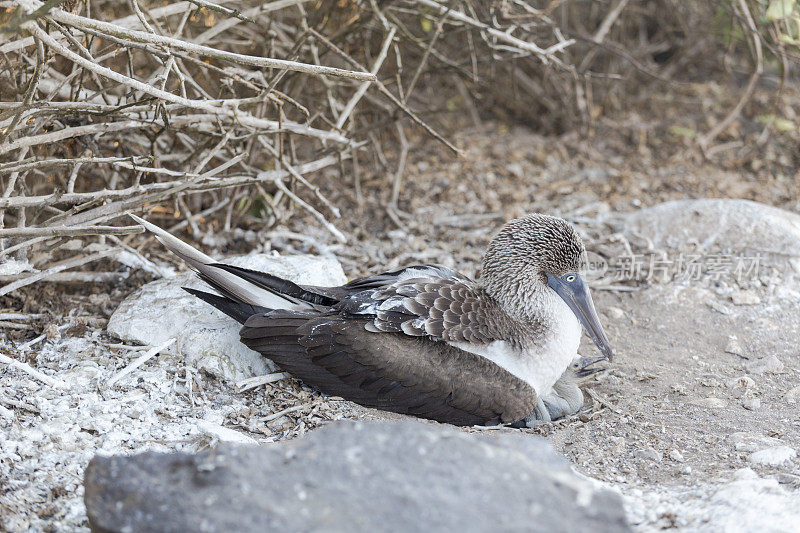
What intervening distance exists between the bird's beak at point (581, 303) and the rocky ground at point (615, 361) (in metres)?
0.35

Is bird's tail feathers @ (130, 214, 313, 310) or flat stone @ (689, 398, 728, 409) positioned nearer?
flat stone @ (689, 398, 728, 409)

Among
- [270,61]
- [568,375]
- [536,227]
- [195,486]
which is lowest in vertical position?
[568,375]

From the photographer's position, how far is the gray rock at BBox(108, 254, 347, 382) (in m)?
Result: 4.27

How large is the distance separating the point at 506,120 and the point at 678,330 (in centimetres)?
383

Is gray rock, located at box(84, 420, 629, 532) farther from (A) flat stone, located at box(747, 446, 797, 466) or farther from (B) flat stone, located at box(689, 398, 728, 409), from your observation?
(B) flat stone, located at box(689, 398, 728, 409)

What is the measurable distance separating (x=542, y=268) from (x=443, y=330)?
2.51ft

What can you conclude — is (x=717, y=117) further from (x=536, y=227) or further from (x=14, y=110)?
(x=14, y=110)

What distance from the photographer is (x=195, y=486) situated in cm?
245

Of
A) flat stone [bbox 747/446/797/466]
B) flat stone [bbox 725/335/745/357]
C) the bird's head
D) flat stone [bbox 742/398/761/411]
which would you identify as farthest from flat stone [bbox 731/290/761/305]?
flat stone [bbox 747/446/797/466]

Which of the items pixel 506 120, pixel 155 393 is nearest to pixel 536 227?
pixel 155 393

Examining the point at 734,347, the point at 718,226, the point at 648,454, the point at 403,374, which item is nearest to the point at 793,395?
the point at 734,347

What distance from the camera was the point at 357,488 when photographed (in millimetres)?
2383

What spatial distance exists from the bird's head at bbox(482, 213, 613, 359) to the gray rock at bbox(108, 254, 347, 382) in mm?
1297

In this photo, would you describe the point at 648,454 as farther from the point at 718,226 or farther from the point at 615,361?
the point at 718,226
